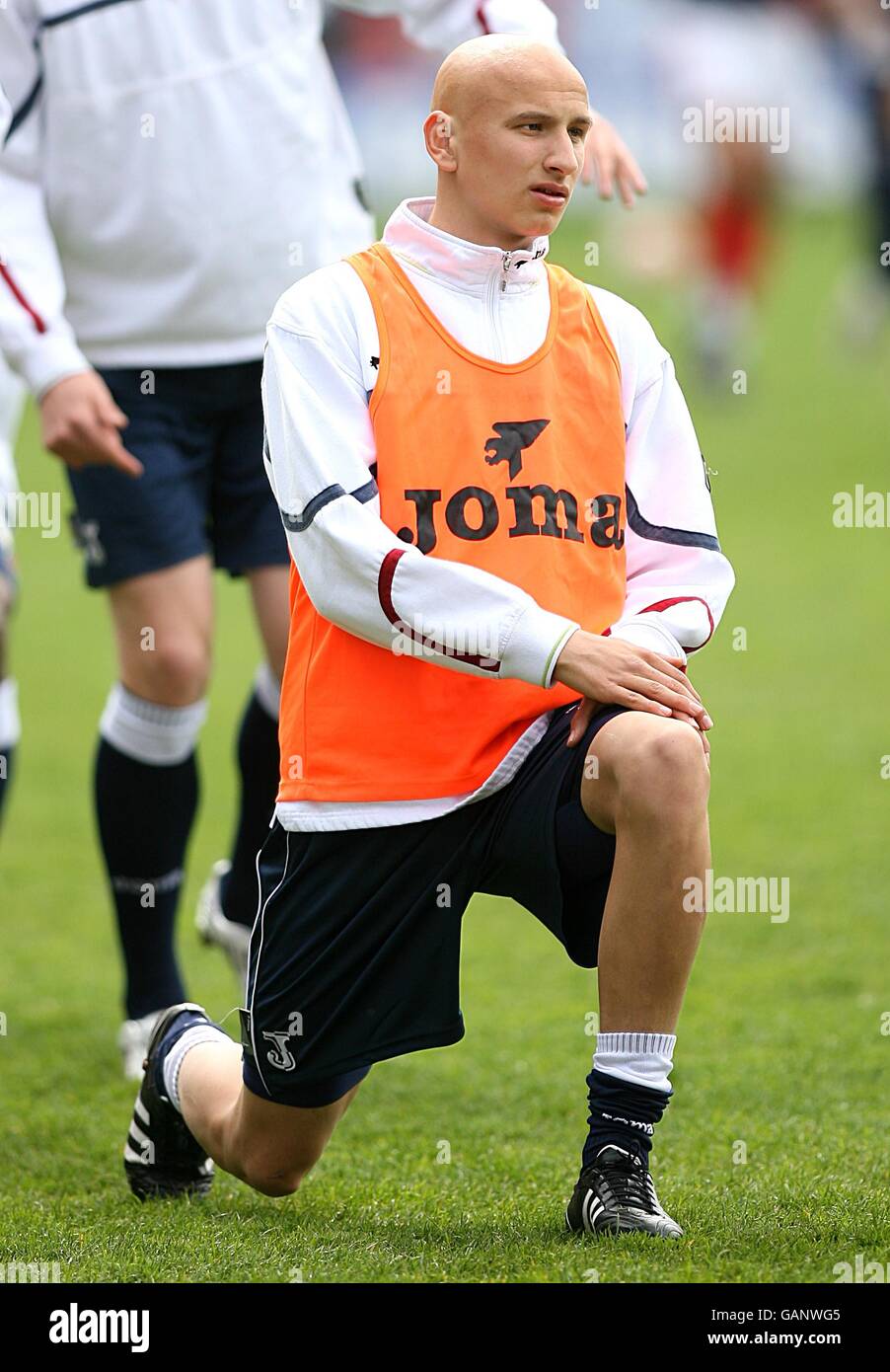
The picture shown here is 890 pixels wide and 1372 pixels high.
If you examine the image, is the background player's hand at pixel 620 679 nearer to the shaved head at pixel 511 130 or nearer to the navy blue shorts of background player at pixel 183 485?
the shaved head at pixel 511 130

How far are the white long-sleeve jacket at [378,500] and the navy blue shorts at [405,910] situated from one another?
0.04 meters

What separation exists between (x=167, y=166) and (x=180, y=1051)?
1.58 meters

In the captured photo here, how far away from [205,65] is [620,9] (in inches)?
857

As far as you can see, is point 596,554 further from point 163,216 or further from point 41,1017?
point 41,1017

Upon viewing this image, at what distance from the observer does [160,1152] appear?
130 inches

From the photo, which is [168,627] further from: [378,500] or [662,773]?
[662,773]

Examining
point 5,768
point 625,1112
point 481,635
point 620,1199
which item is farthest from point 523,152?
point 5,768

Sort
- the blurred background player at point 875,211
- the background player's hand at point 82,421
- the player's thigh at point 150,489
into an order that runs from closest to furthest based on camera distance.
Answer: the background player's hand at point 82,421, the player's thigh at point 150,489, the blurred background player at point 875,211

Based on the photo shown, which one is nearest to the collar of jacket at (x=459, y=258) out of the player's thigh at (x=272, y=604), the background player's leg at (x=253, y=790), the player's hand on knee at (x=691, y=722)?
the player's hand on knee at (x=691, y=722)

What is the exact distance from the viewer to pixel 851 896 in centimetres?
508

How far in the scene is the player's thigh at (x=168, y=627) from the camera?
3914 mm

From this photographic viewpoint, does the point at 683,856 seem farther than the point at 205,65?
No

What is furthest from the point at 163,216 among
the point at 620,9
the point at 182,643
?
the point at 620,9

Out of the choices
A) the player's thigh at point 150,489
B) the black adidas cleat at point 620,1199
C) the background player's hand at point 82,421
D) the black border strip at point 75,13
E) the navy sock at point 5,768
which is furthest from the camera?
the navy sock at point 5,768
